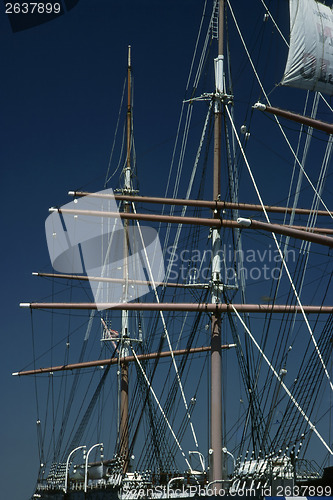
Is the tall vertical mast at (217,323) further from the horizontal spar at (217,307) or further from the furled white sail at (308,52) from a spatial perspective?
the furled white sail at (308,52)

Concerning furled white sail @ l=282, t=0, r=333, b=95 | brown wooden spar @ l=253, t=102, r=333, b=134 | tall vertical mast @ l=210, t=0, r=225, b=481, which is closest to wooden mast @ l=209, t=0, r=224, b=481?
tall vertical mast @ l=210, t=0, r=225, b=481

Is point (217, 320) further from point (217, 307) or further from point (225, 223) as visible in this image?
point (225, 223)

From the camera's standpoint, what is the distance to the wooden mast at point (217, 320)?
35.6 metres

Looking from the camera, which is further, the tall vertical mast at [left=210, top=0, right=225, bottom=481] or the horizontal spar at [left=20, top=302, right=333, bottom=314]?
the horizontal spar at [left=20, top=302, right=333, bottom=314]

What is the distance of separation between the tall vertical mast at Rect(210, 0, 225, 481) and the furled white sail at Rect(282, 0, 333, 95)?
5.03 m

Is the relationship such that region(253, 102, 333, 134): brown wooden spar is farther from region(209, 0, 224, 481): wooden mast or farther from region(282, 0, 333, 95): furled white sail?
region(209, 0, 224, 481): wooden mast

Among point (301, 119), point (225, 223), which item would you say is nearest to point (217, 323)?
point (225, 223)

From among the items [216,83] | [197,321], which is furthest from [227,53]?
[197,321]

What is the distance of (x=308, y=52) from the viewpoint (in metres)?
39.8

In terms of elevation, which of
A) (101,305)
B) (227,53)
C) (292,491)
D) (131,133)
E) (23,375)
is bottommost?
(23,375)

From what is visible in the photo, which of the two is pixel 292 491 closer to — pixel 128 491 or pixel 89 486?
pixel 128 491

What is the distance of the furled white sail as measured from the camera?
1559 inches

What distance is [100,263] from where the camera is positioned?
2188 inches

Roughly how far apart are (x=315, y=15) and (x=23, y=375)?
3173 cm
